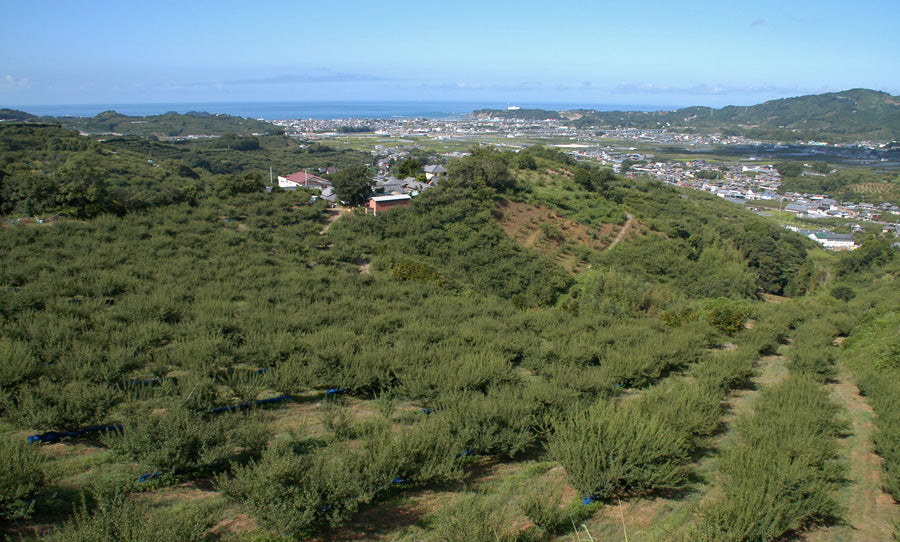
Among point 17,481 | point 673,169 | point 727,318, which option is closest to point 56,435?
point 17,481

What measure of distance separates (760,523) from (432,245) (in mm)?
17386

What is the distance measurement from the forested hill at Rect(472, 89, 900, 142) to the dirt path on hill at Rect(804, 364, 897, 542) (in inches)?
5497

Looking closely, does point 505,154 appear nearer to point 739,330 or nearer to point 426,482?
point 739,330

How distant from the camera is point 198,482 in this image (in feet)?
16.4

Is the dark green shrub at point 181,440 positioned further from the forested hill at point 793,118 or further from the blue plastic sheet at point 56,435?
the forested hill at point 793,118

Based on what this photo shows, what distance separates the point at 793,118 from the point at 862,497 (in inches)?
6949

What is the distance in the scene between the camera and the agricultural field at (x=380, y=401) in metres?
4.45

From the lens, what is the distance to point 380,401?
664 cm

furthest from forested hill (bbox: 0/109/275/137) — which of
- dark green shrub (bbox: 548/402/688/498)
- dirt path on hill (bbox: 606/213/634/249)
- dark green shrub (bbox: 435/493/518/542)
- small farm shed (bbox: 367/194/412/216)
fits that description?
dark green shrub (bbox: 435/493/518/542)

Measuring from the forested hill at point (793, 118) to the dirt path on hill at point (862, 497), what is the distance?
140m

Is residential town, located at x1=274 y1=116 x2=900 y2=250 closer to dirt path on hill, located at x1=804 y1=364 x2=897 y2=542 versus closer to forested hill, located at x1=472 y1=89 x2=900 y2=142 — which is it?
forested hill, located at x1=472 y1=89 x2=900 y2=142

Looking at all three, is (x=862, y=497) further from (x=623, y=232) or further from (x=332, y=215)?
(x=623, y=232)

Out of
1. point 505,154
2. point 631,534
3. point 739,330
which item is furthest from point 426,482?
point 505,154

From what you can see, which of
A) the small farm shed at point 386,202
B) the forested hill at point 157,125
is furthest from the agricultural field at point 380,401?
the forested hill at point 157,125
